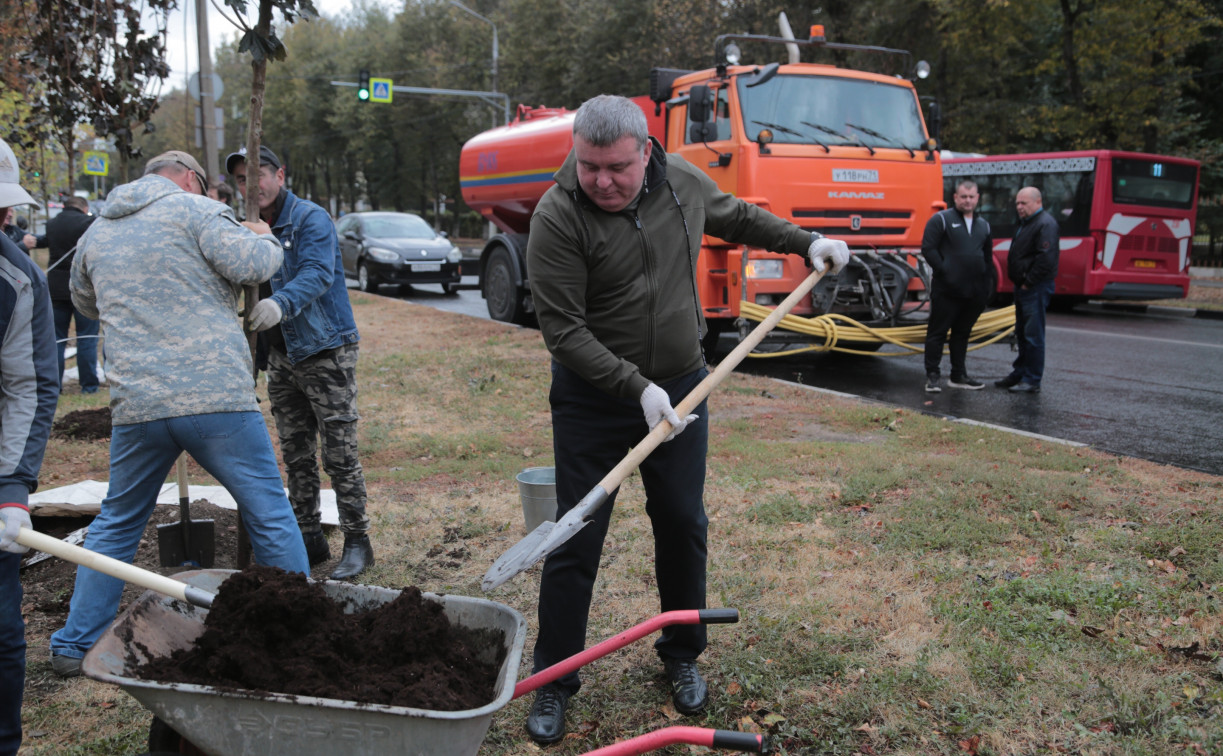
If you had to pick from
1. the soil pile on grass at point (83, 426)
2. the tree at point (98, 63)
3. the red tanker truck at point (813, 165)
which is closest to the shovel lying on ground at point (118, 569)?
the tree at point (98, 63)

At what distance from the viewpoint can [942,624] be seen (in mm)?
3666

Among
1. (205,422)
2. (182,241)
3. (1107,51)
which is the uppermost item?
(1107,51)

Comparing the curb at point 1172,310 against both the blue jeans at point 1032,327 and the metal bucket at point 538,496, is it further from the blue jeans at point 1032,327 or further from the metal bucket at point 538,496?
the metal bucket at point 538,496

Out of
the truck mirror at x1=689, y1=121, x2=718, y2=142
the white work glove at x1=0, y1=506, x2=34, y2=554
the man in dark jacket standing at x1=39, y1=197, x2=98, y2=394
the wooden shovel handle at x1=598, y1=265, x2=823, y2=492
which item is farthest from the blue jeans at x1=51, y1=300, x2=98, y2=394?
the wooden shovel handle at x1=598, y1=265, x2=823, y2=492

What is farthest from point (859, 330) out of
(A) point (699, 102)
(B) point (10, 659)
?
(B) point (10, 659)

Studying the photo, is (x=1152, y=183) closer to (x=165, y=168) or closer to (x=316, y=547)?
(x=316, y=547)

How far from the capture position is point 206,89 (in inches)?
354

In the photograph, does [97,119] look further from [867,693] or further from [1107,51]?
[1107,51]

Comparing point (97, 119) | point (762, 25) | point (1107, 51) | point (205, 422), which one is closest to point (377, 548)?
point (205, 422)

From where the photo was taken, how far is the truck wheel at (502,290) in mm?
13219

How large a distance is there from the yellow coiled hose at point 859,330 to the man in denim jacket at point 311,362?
4.80 m

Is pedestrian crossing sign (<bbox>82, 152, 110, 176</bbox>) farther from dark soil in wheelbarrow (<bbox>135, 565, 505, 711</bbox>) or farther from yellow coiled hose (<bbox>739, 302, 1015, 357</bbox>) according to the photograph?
dark soil in wheelbarrow (<bbox>135, 565, 505, 711</bbox>)

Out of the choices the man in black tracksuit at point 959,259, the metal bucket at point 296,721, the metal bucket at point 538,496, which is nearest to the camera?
the metal bucket at point 296,721

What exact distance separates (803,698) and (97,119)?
6.42m
